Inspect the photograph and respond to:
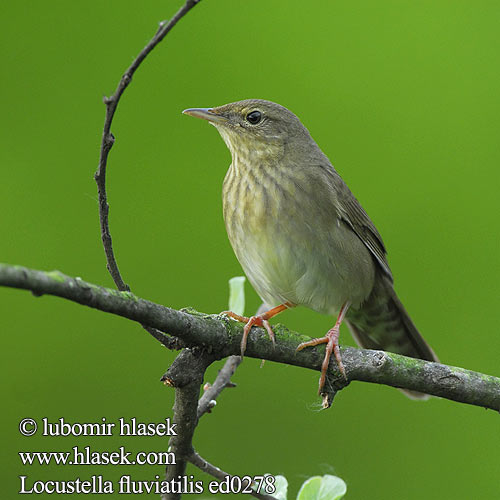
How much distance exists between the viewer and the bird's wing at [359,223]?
4.08 metres

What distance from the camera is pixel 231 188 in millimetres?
4086

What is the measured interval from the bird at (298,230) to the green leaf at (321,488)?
48.8 inches

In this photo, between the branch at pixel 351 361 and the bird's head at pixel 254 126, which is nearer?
the branch at pixel 351 361

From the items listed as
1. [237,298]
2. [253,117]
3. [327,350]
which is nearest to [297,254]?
[237,298]

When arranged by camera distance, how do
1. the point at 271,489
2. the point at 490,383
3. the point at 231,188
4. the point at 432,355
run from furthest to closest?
the point at 432,355
the point at 231,188
the point at 490,383
the point at 271,489

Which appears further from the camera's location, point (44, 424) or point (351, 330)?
point (351, 330)

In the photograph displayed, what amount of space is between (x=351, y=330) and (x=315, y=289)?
0.93 m

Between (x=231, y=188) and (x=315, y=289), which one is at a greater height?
(x=231, y=188)

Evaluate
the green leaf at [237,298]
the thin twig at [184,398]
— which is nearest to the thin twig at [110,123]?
the thin twig at [184,398]

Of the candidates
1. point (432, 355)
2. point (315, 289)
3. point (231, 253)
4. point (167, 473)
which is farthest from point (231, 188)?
point (167, 473)

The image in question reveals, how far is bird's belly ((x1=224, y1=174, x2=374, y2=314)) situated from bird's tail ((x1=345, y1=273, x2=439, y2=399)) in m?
0.32

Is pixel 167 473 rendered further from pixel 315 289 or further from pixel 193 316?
pixel 315 289

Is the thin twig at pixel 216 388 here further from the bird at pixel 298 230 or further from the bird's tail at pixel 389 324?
the bird's tail at pixel 389 324

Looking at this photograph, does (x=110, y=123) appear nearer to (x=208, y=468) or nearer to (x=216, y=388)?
(x=208, y=468)
